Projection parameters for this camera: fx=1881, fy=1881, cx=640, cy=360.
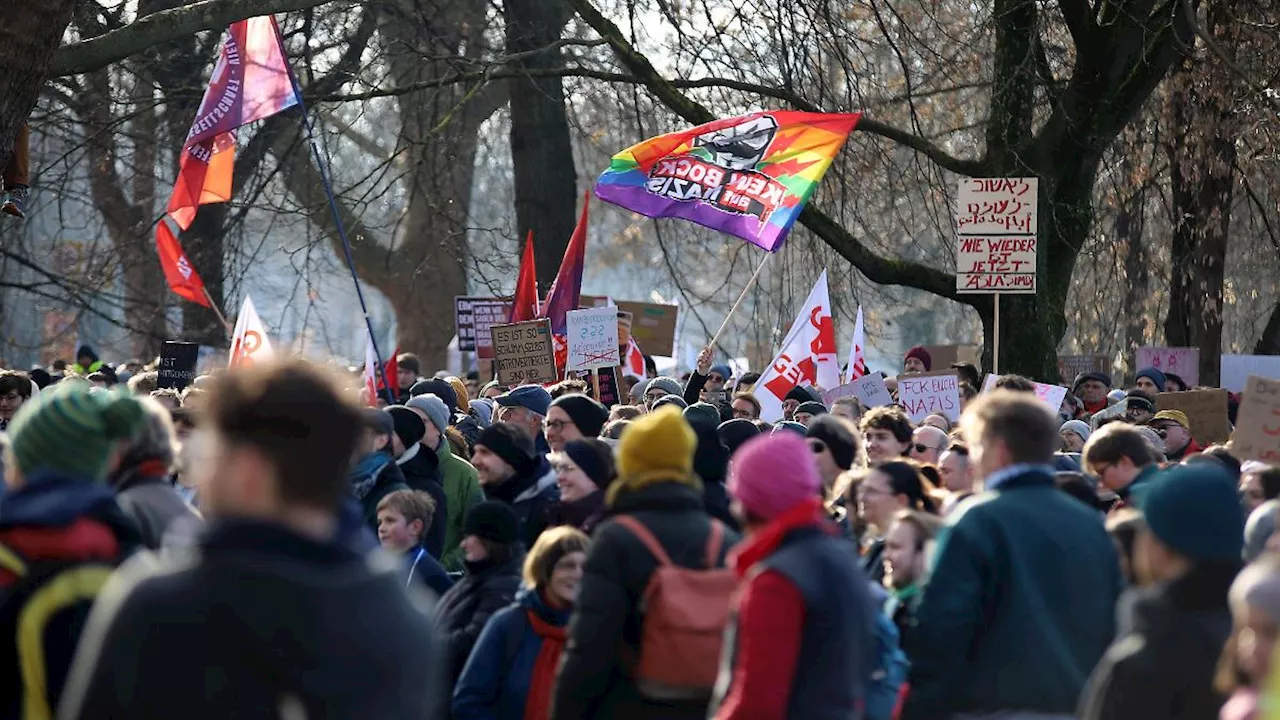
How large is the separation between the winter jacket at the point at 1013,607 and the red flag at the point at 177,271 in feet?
32.3

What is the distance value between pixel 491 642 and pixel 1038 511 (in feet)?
5.56

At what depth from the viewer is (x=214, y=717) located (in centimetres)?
242

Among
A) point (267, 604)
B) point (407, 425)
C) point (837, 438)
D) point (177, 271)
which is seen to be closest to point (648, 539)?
point (267, 604)

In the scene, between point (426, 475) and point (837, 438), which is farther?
point (426, 475)

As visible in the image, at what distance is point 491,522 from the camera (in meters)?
5.66

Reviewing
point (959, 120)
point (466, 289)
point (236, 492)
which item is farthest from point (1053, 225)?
point (236, 492)

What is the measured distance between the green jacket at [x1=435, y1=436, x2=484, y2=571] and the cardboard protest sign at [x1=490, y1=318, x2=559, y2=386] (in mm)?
4089

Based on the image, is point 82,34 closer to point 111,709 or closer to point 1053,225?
point 1053,225

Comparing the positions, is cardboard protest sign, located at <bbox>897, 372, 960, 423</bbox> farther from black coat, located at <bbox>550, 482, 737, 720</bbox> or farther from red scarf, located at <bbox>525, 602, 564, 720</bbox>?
black coat, located at <bbox>550, 482, 737, 720</bbox>

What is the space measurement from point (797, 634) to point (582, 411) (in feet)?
12.5

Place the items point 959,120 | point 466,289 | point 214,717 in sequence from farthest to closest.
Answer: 1. point 466,289
2. point 959,120
3. point 214,717

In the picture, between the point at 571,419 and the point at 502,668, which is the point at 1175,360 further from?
the point at 502,668

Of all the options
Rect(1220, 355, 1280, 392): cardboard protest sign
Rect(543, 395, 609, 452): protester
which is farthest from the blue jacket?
Rect(1220, 355, 1280, 392): cardboard protest sign

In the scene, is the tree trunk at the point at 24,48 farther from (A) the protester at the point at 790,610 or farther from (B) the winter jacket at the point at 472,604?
(A) the protester at the point at 790,610
